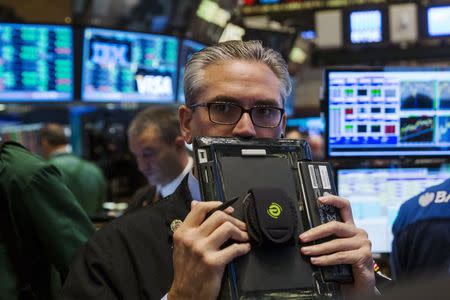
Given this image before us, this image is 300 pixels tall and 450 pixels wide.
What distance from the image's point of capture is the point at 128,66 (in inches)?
188

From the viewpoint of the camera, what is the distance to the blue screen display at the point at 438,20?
387 centimetres

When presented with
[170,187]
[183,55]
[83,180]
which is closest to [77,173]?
[83,180]

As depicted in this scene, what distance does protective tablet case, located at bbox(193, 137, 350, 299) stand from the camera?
132 centimetres

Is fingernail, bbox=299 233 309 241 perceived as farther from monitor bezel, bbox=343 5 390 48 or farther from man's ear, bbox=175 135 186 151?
monitor bezel, bbox=343 5 390 48

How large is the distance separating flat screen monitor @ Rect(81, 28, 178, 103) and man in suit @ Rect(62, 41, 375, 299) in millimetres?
2927

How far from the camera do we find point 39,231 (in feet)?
7.66

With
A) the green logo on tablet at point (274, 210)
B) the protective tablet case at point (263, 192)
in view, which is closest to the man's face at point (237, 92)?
the protective tablet case at point (263, 192)

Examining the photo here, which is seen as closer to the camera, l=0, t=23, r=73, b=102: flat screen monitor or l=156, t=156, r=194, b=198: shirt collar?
l=156, t=156, r=194, b=198: shirt collar

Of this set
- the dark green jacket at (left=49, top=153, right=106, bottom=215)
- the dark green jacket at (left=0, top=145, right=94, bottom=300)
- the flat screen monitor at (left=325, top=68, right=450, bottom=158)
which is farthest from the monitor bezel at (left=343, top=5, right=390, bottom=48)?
the dark green jacket at (left=49, top=153, right=106, bottom=215)

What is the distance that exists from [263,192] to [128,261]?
445mm

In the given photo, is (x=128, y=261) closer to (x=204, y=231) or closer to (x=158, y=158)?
(x=204, y=231)

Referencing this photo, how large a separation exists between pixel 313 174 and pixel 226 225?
0.29 meters

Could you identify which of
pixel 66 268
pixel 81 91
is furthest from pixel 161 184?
pixel 66 268

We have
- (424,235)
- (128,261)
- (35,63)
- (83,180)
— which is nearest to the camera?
(128,261)
